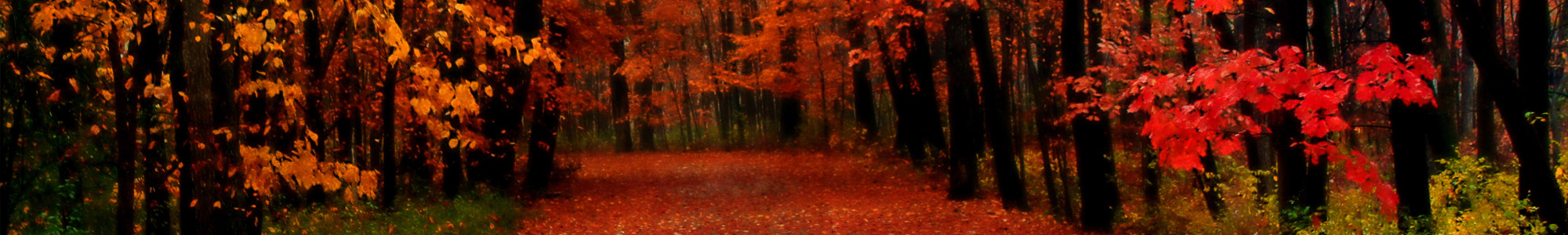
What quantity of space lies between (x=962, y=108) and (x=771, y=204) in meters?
3.30

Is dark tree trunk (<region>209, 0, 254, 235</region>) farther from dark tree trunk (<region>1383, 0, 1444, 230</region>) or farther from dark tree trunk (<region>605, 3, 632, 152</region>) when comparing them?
dark tree trunk (<region>605, 3, 632, 152</region>)

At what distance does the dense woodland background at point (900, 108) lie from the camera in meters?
5.18

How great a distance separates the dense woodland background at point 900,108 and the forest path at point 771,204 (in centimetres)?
60

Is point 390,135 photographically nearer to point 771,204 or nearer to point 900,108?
point 771,204

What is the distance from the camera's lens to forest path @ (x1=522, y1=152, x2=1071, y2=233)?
35.6 feet

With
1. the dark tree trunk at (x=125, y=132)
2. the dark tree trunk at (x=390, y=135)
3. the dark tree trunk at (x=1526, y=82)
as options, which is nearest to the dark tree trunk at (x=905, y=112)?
the dark tree trunk at (x=390, y=135)

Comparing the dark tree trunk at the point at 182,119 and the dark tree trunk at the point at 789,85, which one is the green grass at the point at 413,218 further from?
the dark tree trunk at the point at 789,85

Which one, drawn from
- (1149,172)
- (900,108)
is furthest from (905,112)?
(1149,172)

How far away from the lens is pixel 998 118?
34.4 ft

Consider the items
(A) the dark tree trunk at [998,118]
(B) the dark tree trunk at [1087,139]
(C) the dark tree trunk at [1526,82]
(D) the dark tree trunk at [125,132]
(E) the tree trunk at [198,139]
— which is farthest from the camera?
(A) the dark tree trunk at [998,118]

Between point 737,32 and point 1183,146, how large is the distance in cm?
2321

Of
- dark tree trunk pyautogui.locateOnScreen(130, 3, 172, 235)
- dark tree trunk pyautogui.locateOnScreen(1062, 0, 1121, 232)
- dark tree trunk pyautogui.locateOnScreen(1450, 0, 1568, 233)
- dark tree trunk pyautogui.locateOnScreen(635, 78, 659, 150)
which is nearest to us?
dark tree trunk pyautogui.locateOnScreen(130, 3, 172, 235)

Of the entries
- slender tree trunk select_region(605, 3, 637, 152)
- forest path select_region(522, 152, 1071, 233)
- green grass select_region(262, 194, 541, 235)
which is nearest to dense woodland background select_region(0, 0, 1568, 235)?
green grass select_region(262, 194, 541, 235)

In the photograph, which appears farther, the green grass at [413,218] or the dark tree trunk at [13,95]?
the green grass at [413,218]
